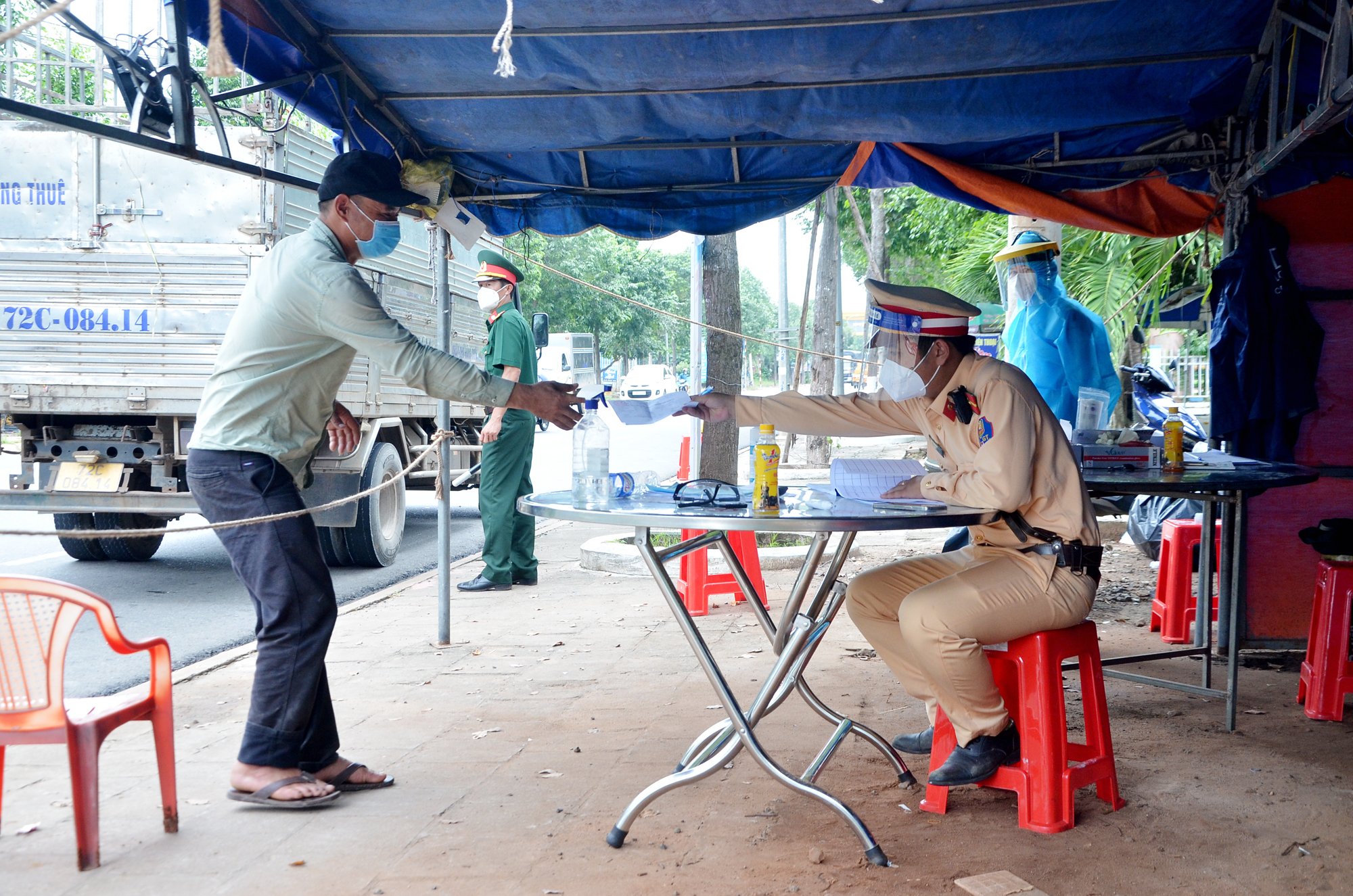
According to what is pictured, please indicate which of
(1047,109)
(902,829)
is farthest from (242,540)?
(1047,109)

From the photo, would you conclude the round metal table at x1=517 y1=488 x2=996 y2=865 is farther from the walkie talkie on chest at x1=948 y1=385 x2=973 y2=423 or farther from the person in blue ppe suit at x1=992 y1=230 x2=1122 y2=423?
the person in blue ppe suit at x1=992 y1=230 x2=1122 y2=423

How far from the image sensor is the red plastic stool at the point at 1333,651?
4.30 metres

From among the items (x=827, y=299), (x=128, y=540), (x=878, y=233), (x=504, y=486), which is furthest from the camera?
(x=827, y=299)

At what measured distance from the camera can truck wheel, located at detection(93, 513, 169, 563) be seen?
7.99 meters

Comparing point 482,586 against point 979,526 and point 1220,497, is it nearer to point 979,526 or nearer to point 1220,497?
point 979,526

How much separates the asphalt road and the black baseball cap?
4.16ft

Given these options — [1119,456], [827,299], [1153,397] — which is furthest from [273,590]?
[827,299]

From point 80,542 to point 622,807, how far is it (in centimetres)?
631

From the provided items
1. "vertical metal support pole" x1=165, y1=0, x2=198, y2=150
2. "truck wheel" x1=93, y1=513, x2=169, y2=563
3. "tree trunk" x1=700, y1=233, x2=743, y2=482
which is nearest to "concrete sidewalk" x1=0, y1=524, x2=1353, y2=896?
"vertical metal support pole" x1=165, y1=0, x2=198, y2=150

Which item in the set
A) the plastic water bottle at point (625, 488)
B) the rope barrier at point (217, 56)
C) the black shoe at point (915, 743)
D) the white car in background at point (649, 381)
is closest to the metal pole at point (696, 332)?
the black shoe at point (915, 743)

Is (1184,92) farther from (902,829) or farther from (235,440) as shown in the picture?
(235,440)

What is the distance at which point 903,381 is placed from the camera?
11.1 feet

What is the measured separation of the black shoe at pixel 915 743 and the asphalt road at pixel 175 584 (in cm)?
262

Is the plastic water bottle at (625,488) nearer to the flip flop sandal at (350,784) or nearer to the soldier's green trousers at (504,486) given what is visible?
the flip flop sandal at (350,784)
